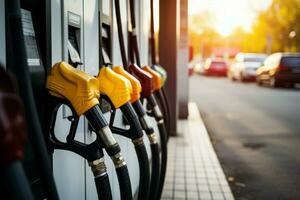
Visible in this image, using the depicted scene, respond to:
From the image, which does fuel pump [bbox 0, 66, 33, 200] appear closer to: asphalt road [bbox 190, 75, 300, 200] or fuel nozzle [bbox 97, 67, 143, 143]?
fuel nozzle [bbox 97, 67, 143, 143]

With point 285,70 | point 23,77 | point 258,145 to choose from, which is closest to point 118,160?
point 23,77

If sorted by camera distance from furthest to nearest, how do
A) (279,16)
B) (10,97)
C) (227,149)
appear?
(279,16) < (227,149) < (10,97)

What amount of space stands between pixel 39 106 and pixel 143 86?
3.67 ft

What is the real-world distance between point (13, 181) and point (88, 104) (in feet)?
2.35

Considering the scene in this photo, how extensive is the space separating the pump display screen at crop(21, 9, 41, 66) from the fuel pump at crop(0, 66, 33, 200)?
971 mm

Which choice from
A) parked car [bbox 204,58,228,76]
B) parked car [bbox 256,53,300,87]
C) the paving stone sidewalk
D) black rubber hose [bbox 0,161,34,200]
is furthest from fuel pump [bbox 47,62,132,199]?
parked car [bbox 204,58,228,76]

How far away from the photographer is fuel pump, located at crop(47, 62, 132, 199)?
1.78 m

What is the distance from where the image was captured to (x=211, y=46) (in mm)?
84688

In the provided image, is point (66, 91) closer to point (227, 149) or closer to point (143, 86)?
point (143, 86)

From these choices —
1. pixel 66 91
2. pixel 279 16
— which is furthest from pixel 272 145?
pixel 279 16

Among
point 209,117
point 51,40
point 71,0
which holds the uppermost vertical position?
point 71,0

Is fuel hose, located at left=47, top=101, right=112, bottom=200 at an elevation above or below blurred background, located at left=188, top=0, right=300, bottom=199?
above

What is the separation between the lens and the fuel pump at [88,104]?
178 cm

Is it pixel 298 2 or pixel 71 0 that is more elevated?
pixel 298 2
